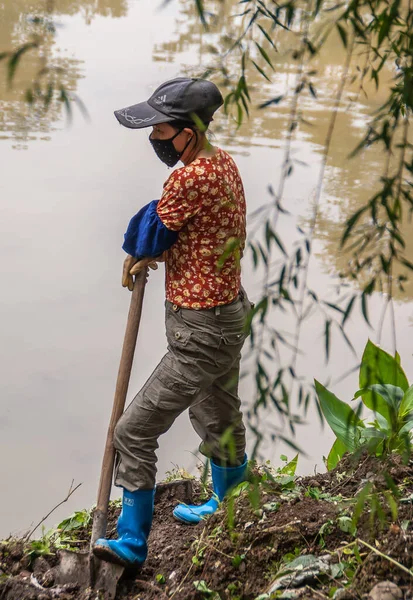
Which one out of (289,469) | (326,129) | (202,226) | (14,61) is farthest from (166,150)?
(326,129)

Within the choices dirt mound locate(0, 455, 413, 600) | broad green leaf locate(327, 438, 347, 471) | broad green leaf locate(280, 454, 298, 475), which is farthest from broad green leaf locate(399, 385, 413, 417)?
broad green leaf locate(280, 454, 298, 475)

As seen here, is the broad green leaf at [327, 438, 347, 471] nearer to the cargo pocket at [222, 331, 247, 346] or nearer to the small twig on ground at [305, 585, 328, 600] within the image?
the cargo pocket at [222, 331, 247, 346]

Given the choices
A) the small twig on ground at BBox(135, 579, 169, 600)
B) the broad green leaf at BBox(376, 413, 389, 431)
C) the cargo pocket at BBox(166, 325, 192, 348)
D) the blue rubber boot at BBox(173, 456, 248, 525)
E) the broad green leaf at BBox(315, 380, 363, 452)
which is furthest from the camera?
the broad green leaf at BBox(315, 380, 363, 452)

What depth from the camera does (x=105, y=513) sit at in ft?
8.24

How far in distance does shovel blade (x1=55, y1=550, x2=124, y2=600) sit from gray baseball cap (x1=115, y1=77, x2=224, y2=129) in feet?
4.32

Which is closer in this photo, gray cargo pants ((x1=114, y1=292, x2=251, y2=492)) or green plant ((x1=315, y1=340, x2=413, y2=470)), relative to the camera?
gray cargo pants ((x1=114, y1=292, x2=251, y2=492))

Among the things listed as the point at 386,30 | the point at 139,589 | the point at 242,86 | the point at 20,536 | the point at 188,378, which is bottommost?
the point at 20,536

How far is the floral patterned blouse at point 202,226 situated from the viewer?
2129mm

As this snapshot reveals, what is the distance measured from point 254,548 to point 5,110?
14.2ft

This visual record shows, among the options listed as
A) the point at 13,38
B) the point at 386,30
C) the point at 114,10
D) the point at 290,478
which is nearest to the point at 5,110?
the point at 13,38

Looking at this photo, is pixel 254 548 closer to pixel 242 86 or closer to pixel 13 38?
pixel 242 86

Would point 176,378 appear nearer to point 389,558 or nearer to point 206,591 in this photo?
point 206,591

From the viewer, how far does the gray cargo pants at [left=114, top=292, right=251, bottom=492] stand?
224cm

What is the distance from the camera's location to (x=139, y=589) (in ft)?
→ 7.92
